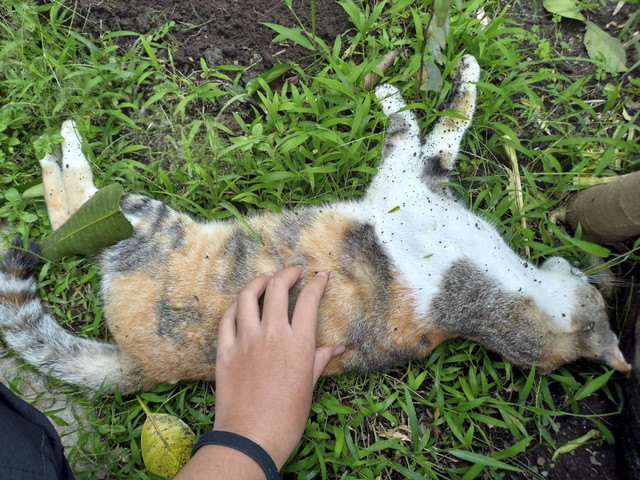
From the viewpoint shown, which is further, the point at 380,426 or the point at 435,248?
the point at 380,426

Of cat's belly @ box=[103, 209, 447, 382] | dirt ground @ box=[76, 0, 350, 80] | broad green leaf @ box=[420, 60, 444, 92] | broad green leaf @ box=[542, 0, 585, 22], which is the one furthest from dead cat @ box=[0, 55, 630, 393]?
broad green leaf @ box=[542, 0, 585, 22]

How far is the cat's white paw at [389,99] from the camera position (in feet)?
10.0

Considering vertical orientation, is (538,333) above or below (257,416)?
below

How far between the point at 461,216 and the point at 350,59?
4.75 feet

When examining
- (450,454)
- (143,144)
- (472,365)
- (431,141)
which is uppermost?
(143,144)

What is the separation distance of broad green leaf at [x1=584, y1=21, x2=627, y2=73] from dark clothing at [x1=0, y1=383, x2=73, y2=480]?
4255 mm

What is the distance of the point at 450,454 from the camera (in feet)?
9.16

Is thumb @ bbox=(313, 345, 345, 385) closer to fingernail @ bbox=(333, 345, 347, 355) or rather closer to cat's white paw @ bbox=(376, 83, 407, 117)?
fingernail @ bbox=(333, 345, 347, 355)

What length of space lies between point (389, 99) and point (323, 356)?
73.6 inches

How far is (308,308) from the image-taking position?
2.31 m

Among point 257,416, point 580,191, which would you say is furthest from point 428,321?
point 580,191

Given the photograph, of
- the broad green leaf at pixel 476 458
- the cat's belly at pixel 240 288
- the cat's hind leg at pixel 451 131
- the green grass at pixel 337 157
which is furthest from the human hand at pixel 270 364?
the cat's hind leg at pixel 451 131

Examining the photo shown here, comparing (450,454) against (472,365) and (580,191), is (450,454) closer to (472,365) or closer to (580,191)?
(472,365)

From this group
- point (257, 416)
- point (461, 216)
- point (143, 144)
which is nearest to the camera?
point (257, 416)
